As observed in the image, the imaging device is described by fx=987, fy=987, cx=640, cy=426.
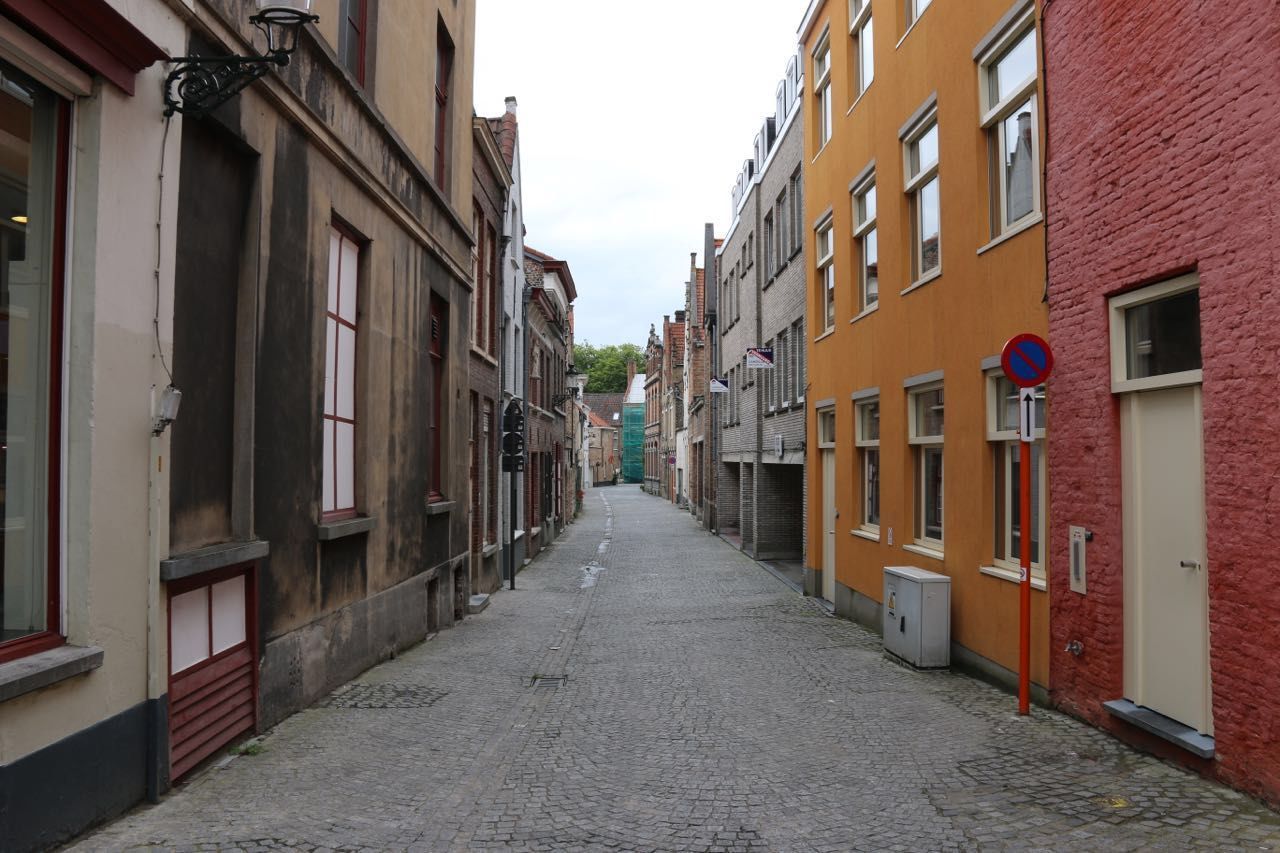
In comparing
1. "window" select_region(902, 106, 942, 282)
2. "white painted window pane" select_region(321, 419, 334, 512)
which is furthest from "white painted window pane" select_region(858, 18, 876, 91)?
"white painted window pane" select_region(321, 419, 334, 512)

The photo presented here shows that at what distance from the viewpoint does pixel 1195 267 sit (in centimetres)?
575

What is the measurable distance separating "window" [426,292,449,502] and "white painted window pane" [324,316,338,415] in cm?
383

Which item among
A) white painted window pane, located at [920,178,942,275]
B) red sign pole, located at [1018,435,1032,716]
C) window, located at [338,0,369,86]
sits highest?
window, located at [338,0,369,86]

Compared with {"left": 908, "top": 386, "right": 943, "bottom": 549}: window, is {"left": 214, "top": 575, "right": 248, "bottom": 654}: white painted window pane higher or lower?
lower

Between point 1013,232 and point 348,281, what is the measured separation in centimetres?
567

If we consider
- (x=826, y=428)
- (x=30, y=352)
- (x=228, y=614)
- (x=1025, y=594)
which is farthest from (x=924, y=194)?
(x=30, y=352)

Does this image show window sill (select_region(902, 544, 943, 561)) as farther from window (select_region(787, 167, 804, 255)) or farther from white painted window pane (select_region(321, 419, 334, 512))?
window (select_region(787, 167, 804, 255))

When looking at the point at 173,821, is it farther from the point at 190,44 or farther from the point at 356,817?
the point at 190,44

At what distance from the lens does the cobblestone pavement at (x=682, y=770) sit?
15.7 feet

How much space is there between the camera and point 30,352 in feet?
14.4

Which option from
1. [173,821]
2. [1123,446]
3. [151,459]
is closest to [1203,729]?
[1123,446]

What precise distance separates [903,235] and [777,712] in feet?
19.2

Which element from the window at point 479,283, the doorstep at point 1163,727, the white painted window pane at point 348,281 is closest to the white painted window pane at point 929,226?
the doorstep at point 1163,727

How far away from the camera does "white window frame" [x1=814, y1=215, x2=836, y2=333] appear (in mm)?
14766
